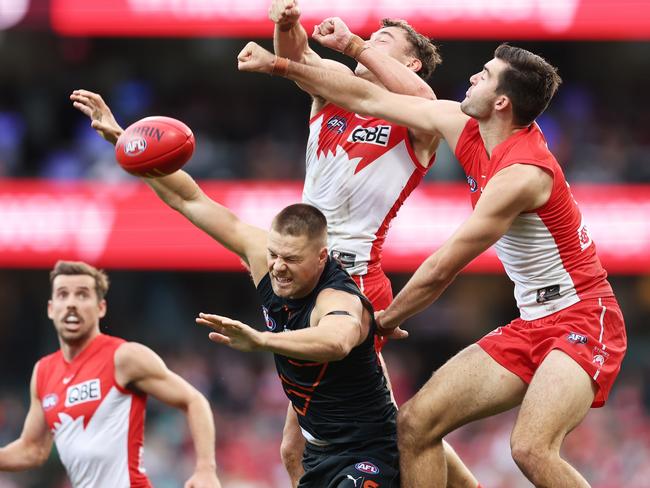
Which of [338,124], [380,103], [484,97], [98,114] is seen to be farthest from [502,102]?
[98,114]

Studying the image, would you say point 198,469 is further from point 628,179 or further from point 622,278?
point 622,278

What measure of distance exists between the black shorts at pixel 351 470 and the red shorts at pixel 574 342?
0.81m

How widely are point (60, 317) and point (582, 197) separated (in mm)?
8993

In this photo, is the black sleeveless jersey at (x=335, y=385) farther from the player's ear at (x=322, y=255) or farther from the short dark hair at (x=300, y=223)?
the short dark hair at (x=300, y=223)

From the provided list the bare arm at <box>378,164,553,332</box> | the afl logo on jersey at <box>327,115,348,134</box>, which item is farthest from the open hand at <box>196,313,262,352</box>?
the afl logo on jersey at <box>327,115,348,134</box>

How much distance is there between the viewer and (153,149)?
6746 mm

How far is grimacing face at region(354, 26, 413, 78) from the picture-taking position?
7.54 metres

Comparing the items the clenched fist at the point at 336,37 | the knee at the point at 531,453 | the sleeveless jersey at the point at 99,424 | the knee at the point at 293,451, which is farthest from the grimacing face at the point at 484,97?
the sleeveless jersey at the point at 99,424

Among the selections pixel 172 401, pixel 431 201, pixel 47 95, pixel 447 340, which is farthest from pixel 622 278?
pixel 172 401

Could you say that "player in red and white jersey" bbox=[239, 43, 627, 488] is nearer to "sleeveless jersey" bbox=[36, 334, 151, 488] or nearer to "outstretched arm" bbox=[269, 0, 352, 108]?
"outstretched arm" bbox=[269, 0, 352, 108]

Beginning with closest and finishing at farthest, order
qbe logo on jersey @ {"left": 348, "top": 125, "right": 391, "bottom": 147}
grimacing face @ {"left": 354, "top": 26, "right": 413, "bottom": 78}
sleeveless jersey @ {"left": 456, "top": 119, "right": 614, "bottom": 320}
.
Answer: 1. sleeveless jersey @ {"left": 456, "top": 119, "right": 614, "bottom": 320}
2. qbe logo on jersey @ {"left": 348, "top": 125, "right": 391, "bottom": 147}
3. grimacing face @ {"left": 354, "top": 26, "right": 413, "bottom": 78}

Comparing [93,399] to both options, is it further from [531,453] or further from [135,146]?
[531,453]

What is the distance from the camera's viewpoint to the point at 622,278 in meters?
18.7

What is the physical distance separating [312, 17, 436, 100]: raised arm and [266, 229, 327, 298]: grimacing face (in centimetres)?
141
